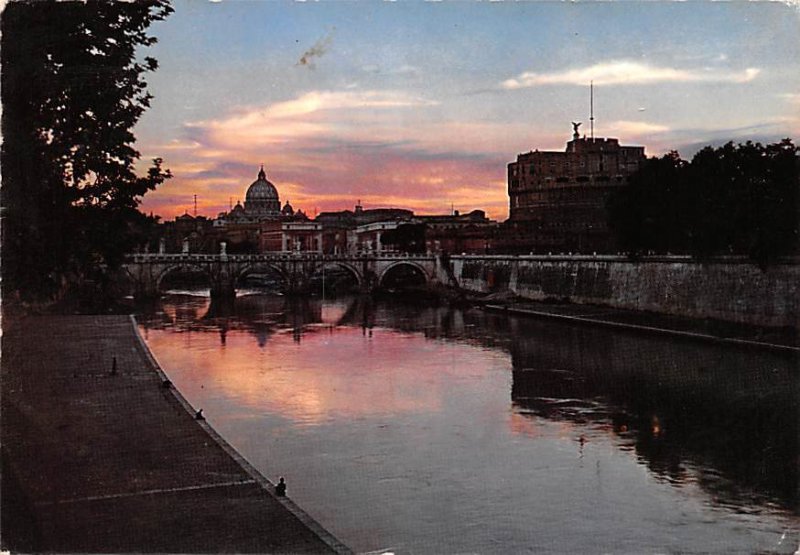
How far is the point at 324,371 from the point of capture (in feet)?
73.9

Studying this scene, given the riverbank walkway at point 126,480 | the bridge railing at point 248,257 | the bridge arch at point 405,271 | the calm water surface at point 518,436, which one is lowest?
the calm water surface at point 518,436

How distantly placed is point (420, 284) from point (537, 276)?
56.1 ft

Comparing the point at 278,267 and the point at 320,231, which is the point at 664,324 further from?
the point at 320,231

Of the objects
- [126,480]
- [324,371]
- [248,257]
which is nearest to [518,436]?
[126,480]

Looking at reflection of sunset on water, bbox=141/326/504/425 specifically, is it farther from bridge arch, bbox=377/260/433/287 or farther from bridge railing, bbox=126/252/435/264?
bridge arch, bbox=377/260/433/287

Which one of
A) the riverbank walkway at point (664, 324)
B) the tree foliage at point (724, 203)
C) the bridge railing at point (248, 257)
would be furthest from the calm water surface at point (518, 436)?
the bridge railing at point (248, 257)

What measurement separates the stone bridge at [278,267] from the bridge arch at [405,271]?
0.21ft

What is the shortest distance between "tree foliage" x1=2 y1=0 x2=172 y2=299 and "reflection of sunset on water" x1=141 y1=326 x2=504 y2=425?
22.4 feet

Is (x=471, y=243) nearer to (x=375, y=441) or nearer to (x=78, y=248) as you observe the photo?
(x=375, y=441)

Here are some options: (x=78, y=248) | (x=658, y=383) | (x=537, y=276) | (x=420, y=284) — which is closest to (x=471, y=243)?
(x=420, y=284)

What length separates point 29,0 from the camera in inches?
315

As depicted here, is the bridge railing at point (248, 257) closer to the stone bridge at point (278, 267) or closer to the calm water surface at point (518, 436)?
the stone bridge at point (278, 267)

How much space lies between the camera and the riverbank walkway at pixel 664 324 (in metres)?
24.3

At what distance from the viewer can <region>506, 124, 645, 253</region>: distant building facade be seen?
202 ft
